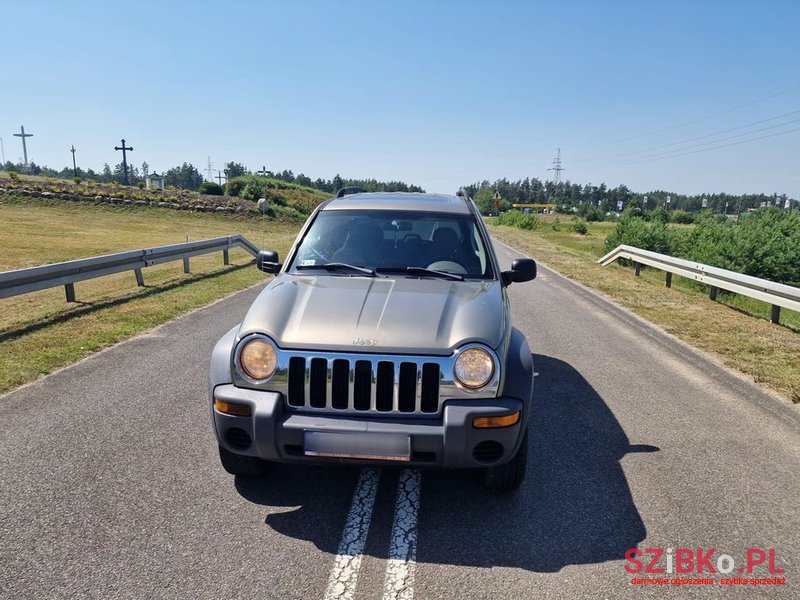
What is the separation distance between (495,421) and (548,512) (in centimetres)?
77

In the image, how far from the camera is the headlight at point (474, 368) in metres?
3.00

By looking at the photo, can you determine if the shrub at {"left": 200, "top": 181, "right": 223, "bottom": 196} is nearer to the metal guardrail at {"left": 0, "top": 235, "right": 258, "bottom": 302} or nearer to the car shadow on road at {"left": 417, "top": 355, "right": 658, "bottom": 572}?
the metal guardrail at {"left": 0, "top": 235, "right": 258, "bottom": 302}

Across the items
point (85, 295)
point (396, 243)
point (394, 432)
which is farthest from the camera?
point (85, 295)

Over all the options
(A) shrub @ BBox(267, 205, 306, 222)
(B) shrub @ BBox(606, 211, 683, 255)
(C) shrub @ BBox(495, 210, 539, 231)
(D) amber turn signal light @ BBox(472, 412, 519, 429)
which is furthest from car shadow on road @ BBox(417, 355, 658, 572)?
(C) shrub @ BBox(495, 210, 539, 231)

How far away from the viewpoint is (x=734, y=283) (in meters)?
9.97

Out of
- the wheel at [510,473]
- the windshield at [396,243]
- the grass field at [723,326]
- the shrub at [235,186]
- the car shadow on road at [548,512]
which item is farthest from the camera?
the shrub at [235,186]

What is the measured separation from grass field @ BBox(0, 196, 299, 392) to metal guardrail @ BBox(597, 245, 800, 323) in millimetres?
9607

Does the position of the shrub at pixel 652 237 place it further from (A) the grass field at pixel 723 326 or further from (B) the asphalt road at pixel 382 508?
(B) the asphalt road at pixel 382 508

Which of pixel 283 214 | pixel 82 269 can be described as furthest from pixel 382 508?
pixel 283 214

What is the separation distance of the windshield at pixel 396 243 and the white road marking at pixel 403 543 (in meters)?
1.54

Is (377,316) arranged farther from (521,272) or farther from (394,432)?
(521,272)

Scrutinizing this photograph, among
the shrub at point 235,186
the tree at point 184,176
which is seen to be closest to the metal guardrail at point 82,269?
the shrub at point 235,186

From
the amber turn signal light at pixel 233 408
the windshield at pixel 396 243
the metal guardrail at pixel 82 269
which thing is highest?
the windshield at pixel 396 243

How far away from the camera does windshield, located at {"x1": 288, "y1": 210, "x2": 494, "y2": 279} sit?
424cm
